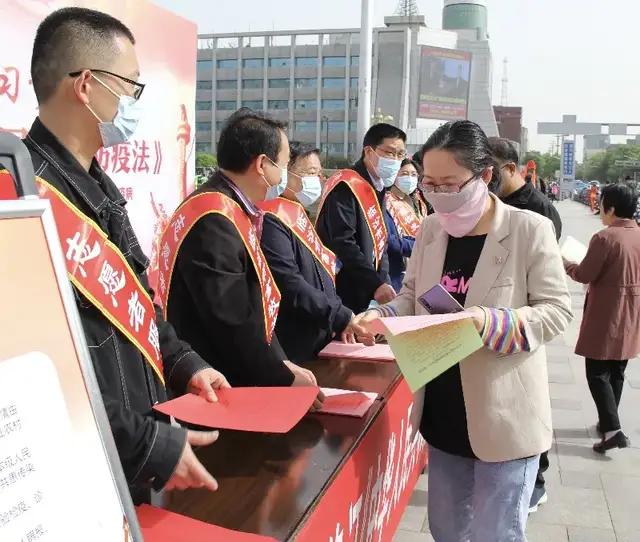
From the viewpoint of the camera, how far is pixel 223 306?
180cm

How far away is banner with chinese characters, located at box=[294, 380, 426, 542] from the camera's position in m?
1.40

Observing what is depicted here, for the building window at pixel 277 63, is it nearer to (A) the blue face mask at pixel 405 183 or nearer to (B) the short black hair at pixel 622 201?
(A) the blue face mask at pixel 405 183

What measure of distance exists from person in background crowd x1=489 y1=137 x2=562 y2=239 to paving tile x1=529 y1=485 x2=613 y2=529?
127 centimetres

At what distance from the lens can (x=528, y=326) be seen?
1.68 m

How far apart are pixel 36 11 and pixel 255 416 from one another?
1.97 metres

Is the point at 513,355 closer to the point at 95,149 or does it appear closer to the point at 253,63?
the point at 95,149

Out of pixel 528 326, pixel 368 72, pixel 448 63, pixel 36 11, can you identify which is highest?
pixel 448 63

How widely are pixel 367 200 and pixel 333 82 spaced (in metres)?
63.4

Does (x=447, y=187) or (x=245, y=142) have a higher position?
(x=245, y=142)

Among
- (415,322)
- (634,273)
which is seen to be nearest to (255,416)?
(415,322)

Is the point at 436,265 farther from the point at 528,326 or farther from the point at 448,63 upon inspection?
the point at 448,63

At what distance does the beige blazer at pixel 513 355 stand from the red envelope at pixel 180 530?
83 cm

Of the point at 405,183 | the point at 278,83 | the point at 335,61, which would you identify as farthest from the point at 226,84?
the point at 405,183

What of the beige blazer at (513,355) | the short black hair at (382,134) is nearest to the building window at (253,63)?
the short black hair at (382,134)
